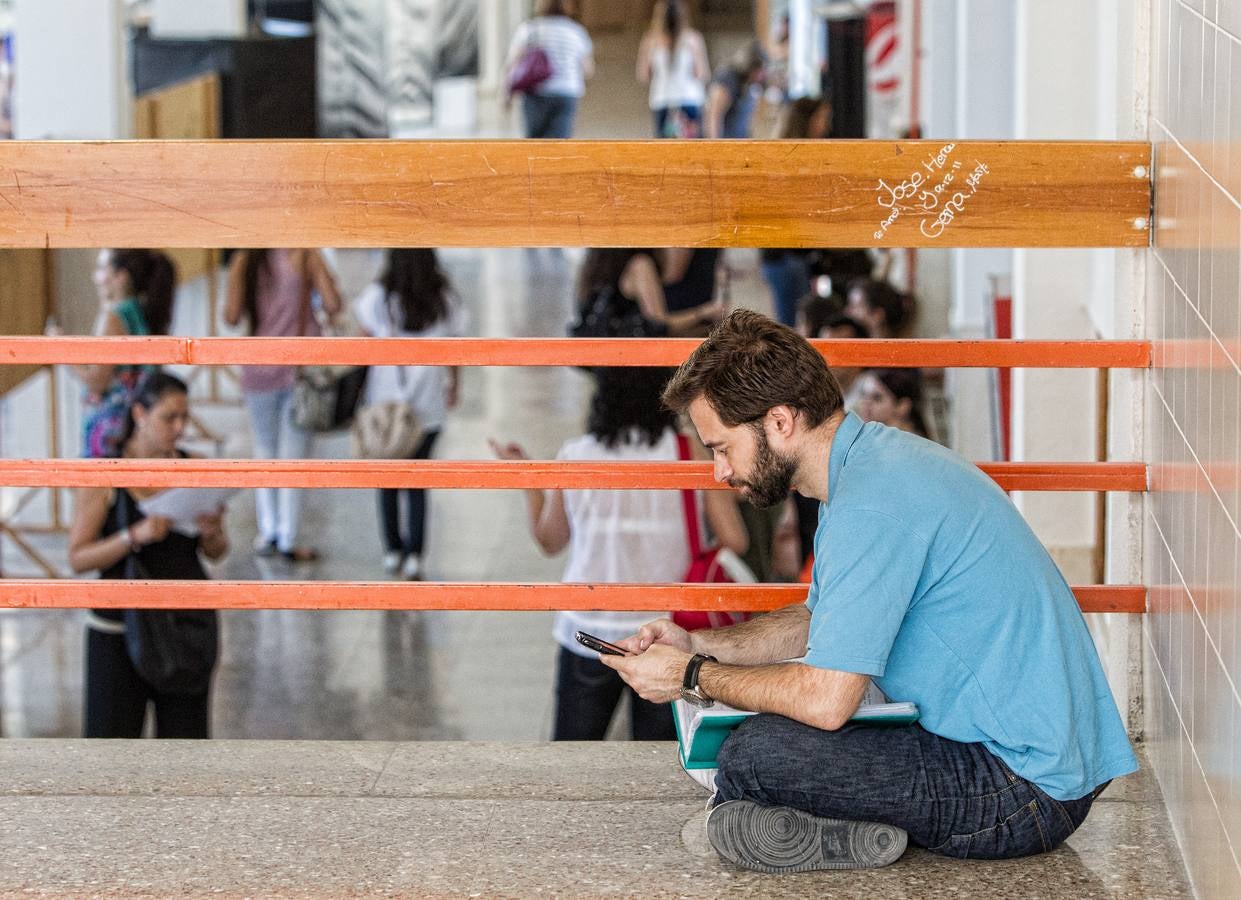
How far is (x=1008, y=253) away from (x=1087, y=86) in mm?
2756

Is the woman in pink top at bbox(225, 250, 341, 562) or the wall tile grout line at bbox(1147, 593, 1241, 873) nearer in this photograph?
the wall tile grout line at bbox(1147, 593, 1241, 873)

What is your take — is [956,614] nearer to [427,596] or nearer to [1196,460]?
[1196,460]

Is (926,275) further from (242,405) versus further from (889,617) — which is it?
(889,617)

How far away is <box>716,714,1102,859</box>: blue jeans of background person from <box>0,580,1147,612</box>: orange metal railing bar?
58 cm

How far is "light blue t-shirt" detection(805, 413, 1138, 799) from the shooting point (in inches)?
113

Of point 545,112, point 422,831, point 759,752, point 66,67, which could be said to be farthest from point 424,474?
point 545,112

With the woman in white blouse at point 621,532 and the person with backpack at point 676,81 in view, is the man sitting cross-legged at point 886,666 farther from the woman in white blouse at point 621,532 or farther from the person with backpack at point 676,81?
the person with backpack at point 676,81

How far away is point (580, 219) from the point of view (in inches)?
140

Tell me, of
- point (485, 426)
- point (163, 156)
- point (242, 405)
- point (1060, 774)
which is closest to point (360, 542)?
point (485, 426)

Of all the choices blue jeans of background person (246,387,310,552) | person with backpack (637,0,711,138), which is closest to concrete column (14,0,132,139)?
blue jeans of background person (246,387,310,552)

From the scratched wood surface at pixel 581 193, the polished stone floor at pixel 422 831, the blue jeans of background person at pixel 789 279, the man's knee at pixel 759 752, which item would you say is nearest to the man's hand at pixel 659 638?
the man's knee at pixel 759 752

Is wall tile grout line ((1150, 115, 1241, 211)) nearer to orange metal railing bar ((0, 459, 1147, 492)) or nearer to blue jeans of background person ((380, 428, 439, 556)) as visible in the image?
orange metal railing bar ((0, 459, 1147, 492))

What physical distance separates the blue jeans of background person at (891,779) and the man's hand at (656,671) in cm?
16

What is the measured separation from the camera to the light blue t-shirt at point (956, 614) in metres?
2.88
